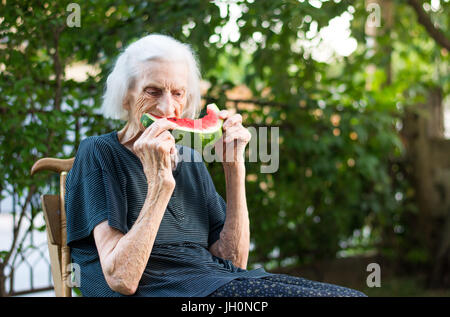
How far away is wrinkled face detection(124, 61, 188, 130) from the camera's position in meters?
2.24

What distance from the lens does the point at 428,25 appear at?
5.59 metres

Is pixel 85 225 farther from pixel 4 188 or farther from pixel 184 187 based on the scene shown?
pixel 4 188

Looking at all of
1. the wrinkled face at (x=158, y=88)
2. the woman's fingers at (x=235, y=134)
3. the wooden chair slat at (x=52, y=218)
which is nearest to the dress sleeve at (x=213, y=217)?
the woman's fingers at (x=235, y=134)

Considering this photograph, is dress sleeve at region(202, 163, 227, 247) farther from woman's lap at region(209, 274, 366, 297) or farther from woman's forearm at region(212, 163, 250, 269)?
woman's lap at region(209, 274, 366, 297)

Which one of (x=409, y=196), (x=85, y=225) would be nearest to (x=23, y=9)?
(x=85, y=225)

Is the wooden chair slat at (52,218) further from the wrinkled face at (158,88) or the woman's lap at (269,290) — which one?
the woman's lap at (269,290)

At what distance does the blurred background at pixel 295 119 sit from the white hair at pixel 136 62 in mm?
1074

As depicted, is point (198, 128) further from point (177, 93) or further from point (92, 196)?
point (92, 196)

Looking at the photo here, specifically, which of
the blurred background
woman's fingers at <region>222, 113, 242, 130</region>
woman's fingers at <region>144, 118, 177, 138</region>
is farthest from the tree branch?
woman's fingers at <region>144, 118, 177, 138</region>

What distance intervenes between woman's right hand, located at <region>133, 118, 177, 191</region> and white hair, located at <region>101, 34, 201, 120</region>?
39 cm

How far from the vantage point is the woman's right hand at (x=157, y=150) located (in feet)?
6.42

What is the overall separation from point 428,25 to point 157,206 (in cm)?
462

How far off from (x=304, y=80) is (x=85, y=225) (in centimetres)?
338
